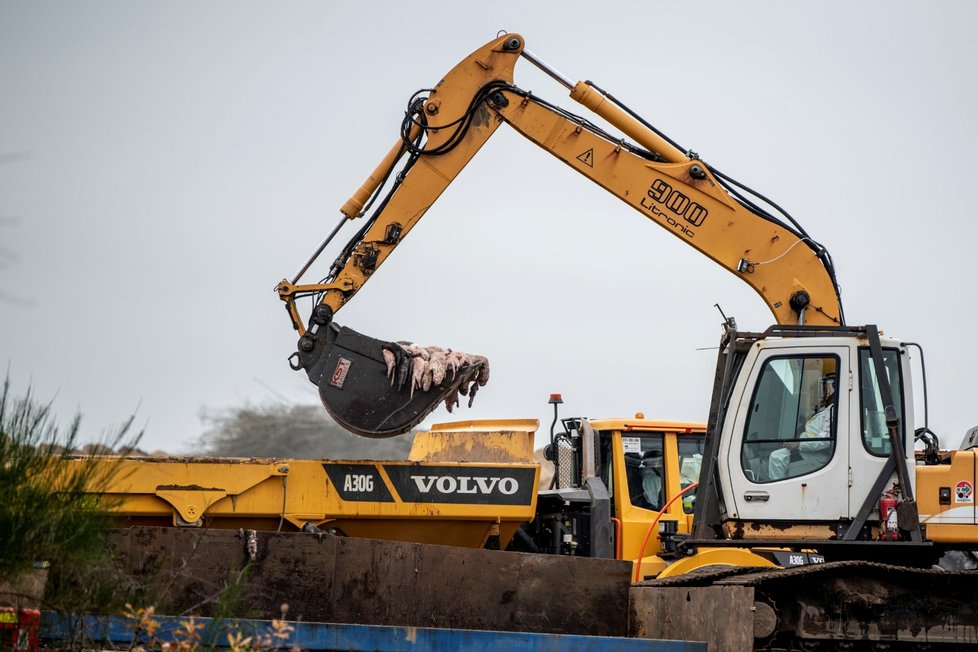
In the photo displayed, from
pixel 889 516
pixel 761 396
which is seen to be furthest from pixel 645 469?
pixel 889 516

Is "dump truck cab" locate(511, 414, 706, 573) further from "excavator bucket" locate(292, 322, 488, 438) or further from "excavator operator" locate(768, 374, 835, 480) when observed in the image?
"excavator operator" locate(768, 374, 835, 480)

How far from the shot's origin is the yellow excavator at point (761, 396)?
27.8 ft

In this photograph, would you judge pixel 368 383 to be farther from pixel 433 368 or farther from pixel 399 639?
pixel 399 639

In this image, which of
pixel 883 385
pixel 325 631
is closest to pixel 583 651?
pixel 325 631

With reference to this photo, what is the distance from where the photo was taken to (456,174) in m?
10.5

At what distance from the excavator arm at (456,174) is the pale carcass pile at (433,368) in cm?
5

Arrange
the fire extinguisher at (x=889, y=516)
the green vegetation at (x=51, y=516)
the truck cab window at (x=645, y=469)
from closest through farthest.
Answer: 1. the green vegetation at (x=51, y=516)
2. the fire extinguisher at (x=889, y=516)
3. the truck cab window at (x=645, y=469)

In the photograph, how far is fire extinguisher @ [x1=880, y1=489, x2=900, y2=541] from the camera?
335 inches

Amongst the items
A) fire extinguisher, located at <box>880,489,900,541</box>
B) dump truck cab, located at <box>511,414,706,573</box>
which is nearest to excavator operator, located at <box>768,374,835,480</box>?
Answer: fire extinguisher, located at <box>880,489,900,541</box>

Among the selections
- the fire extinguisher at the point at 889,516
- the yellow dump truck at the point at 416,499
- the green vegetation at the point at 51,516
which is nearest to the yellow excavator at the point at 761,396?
the fire extinguisher at the point at 889,516

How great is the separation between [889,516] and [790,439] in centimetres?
83

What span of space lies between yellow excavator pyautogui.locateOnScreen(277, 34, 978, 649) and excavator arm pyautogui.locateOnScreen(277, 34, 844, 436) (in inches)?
0.5

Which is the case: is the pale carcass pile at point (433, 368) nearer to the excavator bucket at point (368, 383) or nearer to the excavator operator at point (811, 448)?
the excavator bucket at point (368, 383)

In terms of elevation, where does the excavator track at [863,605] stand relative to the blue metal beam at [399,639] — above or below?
above
